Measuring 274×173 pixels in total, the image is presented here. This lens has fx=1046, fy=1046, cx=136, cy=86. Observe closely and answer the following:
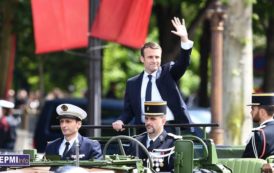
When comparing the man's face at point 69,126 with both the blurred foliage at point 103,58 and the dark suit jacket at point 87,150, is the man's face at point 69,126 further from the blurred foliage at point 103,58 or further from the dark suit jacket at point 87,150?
the blurred foliage at point 103,58

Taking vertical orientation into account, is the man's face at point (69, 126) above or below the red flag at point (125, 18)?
below

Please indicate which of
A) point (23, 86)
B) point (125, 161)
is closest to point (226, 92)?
point (125, 161)

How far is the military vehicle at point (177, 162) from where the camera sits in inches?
386

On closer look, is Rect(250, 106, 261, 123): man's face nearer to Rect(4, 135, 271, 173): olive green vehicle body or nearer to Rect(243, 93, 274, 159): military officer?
Rect(243, 93, 274, 159): military officer

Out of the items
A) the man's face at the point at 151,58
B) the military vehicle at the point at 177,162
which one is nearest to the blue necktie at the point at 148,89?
the man's face at the point at 151,58

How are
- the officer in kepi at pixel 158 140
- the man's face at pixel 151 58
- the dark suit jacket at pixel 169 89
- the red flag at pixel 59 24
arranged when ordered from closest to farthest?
the officer in kepi at pixel 158 140
the man's face at pixel 151 58
the dark suit jacket at pixel 169 89
the red flag at pixel 59 24

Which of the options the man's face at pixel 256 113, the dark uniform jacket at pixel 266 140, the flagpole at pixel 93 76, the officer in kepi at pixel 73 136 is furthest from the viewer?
the flagpole at pixel 93 76

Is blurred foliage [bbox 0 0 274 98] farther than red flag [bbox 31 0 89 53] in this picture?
Yes

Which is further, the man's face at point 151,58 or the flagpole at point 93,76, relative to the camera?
the flagpole at point 93,76

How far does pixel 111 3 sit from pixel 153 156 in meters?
7.83

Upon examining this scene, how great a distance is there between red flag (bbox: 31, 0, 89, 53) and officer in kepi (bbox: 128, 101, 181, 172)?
738 cm

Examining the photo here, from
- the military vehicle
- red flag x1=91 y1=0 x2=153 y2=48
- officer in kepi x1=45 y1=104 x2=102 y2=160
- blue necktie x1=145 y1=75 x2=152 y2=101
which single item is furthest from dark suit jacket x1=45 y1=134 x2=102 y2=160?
red flag x1=91 y1=0 x2=153 y2=48

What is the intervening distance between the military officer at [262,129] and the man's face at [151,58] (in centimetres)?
116

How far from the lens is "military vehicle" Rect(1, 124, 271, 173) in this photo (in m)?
9.80
